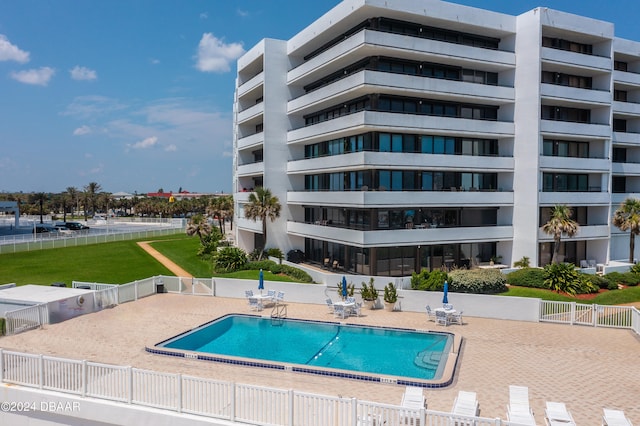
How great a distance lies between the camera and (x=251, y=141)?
44.0 meters

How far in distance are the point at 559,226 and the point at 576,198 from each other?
5190 millimetres

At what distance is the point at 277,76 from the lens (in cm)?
4069

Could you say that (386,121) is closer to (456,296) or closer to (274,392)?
(456,296)

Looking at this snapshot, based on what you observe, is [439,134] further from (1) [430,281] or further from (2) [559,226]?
(1) [430,281]

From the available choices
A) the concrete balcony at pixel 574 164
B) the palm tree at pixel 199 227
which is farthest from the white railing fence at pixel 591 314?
the palm tree at pixel 199 227

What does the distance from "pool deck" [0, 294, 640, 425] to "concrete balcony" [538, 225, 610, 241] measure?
16.2m

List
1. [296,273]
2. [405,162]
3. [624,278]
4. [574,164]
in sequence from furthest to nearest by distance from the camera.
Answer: [574,164] → [296,273] → [624,278] → [405,162]

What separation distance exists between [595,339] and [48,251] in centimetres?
5015

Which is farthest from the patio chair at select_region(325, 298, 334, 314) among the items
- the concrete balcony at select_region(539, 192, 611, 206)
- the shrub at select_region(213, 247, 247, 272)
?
the concrete balcony at select_region(539, 192, 611, 206)

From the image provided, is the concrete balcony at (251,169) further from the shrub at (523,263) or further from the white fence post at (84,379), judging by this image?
the white fence post at (84,379)

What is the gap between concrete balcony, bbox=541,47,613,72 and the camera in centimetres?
3600

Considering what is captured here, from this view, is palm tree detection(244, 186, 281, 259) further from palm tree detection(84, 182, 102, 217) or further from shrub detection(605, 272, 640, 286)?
palm tree detection(84, 182, 102, 217)

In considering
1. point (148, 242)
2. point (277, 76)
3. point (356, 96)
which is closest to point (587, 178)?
point (356, 96)

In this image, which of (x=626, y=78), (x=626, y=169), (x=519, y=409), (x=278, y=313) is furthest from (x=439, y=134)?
(x=519, y=409)
